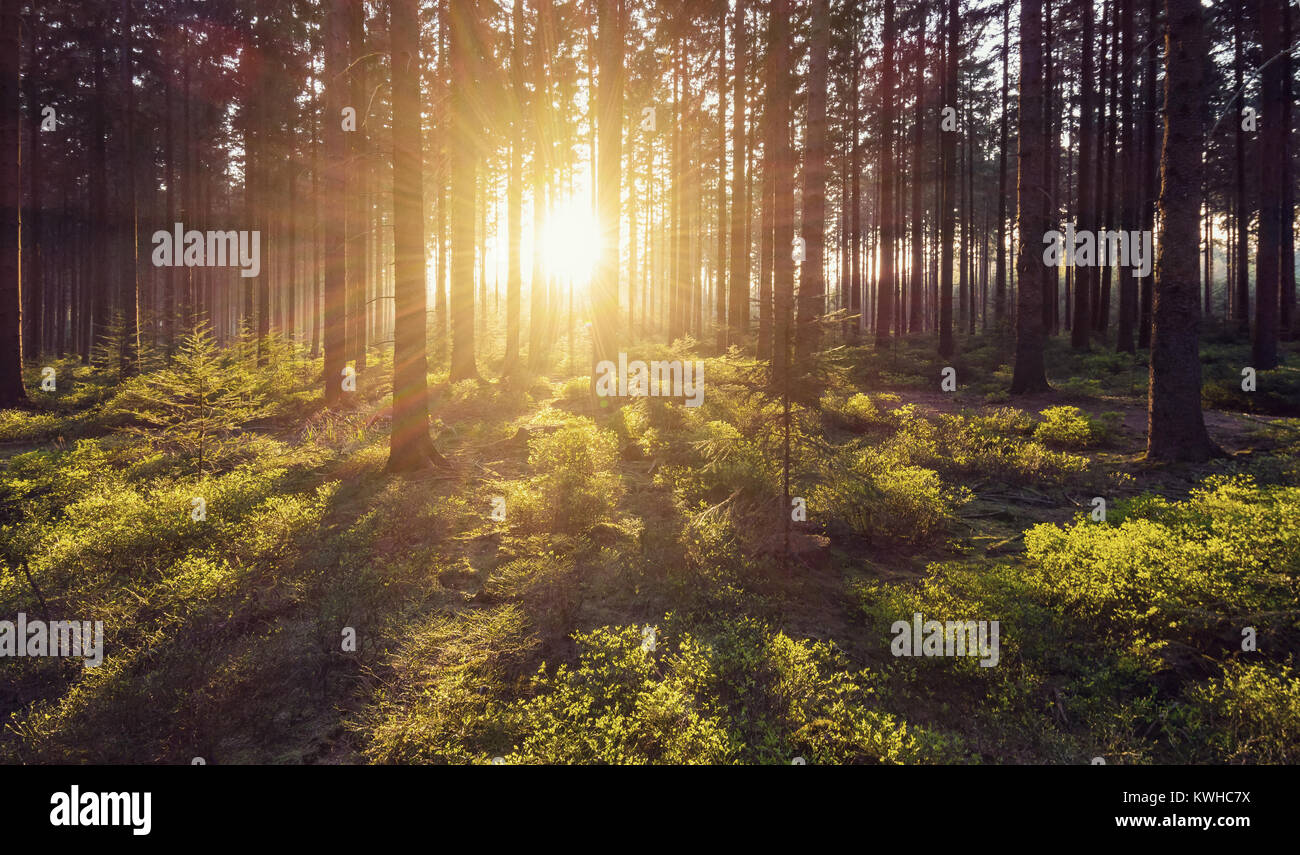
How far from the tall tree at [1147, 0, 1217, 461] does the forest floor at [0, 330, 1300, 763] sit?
2.47 feet

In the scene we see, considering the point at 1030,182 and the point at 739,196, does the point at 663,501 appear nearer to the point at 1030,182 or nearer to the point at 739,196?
the point at 1030,182

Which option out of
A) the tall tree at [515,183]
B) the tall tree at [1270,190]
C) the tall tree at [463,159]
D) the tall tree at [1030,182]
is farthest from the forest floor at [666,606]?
the tall tree at [515,183]

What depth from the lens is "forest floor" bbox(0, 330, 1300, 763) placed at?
3.17 meters

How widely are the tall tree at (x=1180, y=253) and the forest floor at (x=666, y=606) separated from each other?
75cm

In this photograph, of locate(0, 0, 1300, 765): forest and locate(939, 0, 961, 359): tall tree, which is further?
locate(939, 0, 961, 359): tall tree

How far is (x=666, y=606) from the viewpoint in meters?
4.95

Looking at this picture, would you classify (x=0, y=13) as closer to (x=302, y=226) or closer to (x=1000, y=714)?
(x=302, y=226)

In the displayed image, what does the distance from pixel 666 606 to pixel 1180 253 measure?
9445mm

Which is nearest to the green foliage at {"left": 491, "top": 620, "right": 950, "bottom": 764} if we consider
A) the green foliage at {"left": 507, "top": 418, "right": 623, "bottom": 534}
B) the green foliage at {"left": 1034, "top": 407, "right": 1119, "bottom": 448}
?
the green foliage at {"left": 507, "top": 418, "right": 623, "bottom": 534}

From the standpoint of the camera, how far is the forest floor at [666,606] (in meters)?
3.17

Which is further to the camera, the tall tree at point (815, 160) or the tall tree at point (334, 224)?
the tall tree at point (334, 224)

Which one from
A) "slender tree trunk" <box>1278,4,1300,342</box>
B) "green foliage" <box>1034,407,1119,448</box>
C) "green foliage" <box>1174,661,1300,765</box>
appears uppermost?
"slender tree trunk" <box>1278,4,1300,342</box>

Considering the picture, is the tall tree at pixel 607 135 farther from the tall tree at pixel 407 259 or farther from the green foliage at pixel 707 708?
the green foliage at pixel 707 708

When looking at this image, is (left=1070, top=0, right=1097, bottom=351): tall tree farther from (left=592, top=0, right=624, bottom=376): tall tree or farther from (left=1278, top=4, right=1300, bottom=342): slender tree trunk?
(left=592, top=0, right=624, bottom=376): tall tree
